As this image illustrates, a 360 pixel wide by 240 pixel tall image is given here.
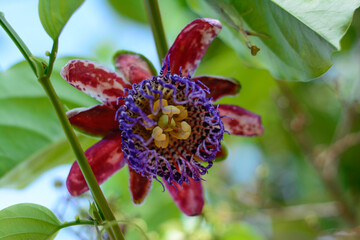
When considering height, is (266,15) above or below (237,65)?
above

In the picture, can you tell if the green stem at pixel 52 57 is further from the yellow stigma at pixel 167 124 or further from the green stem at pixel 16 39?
the yellow stigma at pixel 167 124

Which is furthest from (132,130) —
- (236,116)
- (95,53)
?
(95,53)

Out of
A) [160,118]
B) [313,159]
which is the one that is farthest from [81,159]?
[313,159]

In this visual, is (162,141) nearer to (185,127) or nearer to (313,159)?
(185,127)

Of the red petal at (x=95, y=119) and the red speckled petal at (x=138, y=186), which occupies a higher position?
the red petal at (x=95, y=119)

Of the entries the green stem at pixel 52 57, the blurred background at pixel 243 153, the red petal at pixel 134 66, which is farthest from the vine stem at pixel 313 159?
the green stem at pixel 52 57

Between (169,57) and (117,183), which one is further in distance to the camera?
(117,183)

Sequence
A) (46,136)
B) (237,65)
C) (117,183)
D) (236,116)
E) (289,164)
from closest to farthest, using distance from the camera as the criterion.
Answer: (236,116) → (46,136) → (237,65) → (117,183) → (289,164)

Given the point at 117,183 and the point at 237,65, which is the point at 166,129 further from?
the point at 117,183
